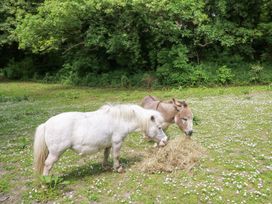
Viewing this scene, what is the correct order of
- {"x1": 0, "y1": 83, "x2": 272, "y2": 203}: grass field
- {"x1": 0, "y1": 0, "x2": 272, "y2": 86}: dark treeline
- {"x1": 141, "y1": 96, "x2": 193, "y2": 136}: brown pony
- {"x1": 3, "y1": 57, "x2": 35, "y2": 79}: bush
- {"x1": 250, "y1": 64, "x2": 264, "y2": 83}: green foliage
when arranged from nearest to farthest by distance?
{"x1": 0, "y1": 83, "x2": 272, "y2": 203}: grass field, {"x1": 141, "y1": 96, "x2": 193, "y2": 136}: brown pony, {"x1": 250, "y1": 64, "x2": 264, "y2": 83}: green foliage, {"x1": 0, "y1": 0, "x2": 272, "y2": 86}: dark treeline, {"x1": 3, "y1": 57, "x2": 35, "y2": 79}: bush

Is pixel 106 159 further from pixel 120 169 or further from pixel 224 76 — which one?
pixel 224 76

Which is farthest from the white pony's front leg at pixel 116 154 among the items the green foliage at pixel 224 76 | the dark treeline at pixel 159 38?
the green foliage at pixel 224 76

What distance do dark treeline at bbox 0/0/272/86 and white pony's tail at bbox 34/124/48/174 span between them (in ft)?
56.7

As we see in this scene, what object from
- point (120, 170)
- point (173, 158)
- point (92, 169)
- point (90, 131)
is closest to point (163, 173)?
point (173, 158)

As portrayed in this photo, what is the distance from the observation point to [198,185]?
6.67m

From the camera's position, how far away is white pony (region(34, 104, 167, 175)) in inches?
275

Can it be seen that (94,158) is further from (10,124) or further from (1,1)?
(1,1)

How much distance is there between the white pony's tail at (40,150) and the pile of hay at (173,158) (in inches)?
94.1

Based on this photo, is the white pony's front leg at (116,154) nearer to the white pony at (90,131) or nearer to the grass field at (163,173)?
the white pony at (90,131)

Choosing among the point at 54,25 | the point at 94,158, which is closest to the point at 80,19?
the point at 54,25

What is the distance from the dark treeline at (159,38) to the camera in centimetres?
2391

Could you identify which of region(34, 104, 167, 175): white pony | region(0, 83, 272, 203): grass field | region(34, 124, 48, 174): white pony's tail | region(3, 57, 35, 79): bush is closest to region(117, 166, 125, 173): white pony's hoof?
region(34, 104, 167, 175): white pony

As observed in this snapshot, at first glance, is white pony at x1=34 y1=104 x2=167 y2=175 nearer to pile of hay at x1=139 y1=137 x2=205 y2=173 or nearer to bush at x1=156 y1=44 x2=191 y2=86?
pile of hay at x1=139 y1=137 x2=205 y2=173

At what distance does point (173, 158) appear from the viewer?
783cm
